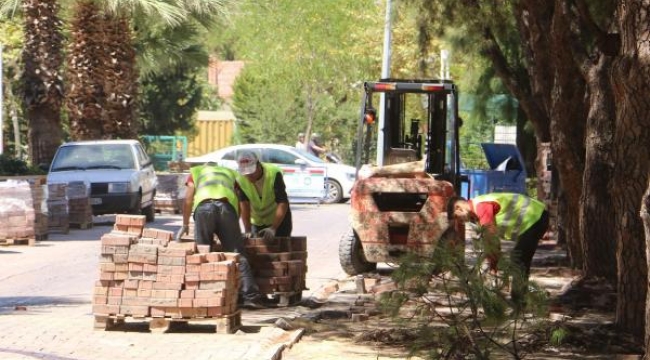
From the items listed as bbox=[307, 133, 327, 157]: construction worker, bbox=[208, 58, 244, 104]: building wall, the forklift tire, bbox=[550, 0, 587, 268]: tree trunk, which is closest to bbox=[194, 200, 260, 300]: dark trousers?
the forklift tire

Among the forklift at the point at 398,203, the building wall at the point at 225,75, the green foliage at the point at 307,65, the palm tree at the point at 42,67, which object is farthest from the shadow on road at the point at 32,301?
the building wall at the point at 225,75

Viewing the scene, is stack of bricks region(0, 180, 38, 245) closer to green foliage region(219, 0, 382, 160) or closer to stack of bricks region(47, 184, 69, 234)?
stack of bricks region(47, 184, 69, 234)

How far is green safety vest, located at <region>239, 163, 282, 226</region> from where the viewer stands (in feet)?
46.5

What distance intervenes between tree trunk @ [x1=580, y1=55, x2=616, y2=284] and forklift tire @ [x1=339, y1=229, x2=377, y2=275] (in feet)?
9.85

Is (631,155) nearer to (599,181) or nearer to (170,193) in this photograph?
(599,181)

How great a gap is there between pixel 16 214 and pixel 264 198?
7995 mm

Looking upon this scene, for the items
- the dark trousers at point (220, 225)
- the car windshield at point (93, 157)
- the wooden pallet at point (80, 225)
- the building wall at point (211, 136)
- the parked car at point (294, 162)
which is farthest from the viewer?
the building wall at point (211, 136)

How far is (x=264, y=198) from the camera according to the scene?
14328 mm

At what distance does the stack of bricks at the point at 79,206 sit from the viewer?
2439cm

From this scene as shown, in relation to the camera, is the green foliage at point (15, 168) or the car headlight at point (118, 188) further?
the green foliage at point (15, 168)

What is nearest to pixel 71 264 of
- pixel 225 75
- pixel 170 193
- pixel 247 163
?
pixel 247 163

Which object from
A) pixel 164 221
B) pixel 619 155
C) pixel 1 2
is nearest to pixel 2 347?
pixel 619 155

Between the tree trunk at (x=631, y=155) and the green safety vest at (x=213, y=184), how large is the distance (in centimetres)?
366

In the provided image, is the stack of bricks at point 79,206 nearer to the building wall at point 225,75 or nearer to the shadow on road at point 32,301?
the shadow on road at point 32,301
